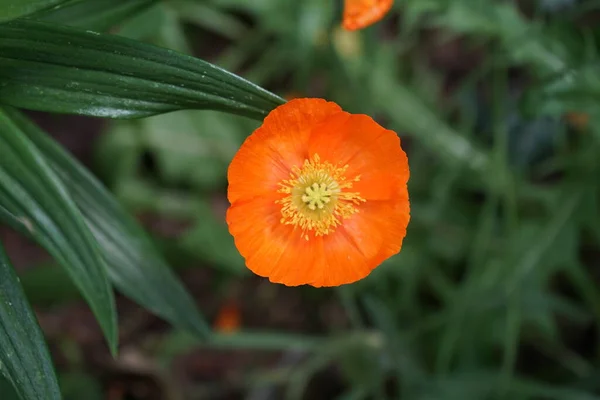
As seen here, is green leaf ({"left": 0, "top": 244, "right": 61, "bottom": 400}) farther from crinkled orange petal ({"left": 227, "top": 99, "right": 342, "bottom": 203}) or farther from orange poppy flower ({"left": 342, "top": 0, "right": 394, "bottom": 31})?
orange poppy flower ({"left": 342, "top": 0, "right": 394, "bottom": 31})

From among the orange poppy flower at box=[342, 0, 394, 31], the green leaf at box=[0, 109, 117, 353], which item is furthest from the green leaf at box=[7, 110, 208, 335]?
the orange poppy flower at box=[342, 0, 394, 31]

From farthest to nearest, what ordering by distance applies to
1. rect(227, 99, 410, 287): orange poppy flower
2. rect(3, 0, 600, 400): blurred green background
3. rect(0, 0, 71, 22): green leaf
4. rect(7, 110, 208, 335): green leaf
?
rect(3, 0, 600, 400): blurred green background, rect(7, 110, 208, 335): green leaf, rect(227, 99, 410, 287): orange poppy flower, rect(0, 0, 71, 22): green leaf

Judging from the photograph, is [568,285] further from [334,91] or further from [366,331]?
[334,91]

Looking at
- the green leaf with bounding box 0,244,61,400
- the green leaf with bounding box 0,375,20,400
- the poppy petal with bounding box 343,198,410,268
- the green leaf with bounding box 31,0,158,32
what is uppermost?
the green leaf with bounding box 31,0,158,32

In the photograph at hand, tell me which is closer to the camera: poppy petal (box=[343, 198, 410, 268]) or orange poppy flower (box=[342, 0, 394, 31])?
poppy petal (box=[343, 198, 410, 268])

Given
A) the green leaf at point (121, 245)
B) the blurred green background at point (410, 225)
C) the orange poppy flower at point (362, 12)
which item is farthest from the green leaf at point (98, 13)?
the blurred green background at point (410, 225)

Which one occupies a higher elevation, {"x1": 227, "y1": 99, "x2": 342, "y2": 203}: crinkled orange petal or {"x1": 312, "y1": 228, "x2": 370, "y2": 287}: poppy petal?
{"x1": 227, "y1": 99, "x2": 342, "y2": 203}: crinkled orange petal

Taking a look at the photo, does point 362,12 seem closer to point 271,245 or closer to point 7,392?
point 271,245
